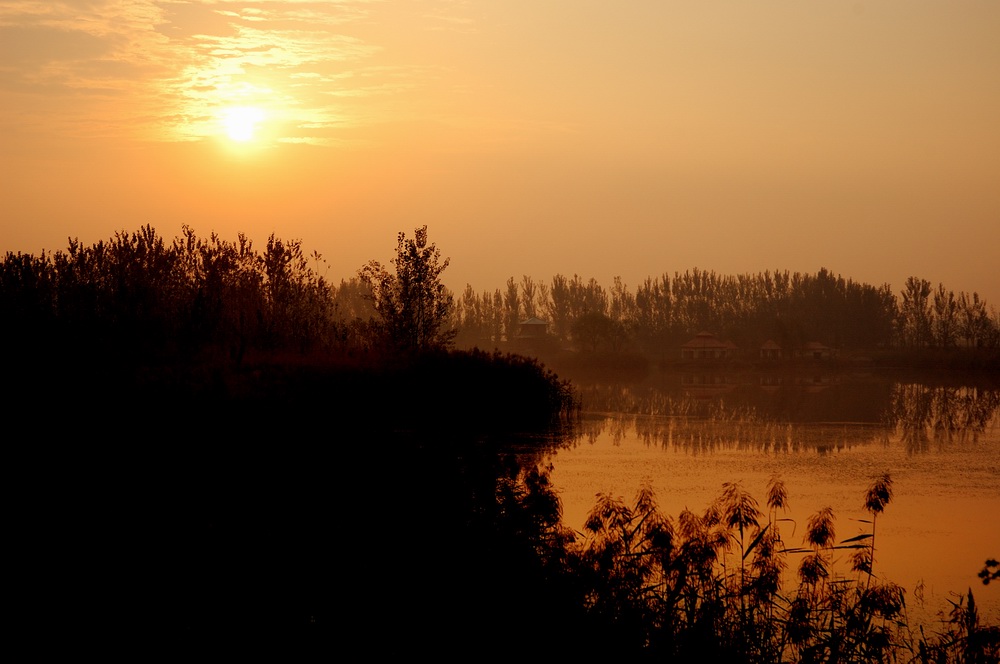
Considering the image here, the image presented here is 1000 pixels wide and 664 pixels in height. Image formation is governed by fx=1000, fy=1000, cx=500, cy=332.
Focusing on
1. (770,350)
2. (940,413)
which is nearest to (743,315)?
(770,350)

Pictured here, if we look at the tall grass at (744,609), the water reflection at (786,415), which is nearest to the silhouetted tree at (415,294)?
the water reflection at (786,415)

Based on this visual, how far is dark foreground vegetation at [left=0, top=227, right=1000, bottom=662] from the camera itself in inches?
326

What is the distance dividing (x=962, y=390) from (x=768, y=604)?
153ft

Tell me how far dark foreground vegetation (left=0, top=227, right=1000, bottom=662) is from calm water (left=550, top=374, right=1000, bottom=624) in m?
0.85

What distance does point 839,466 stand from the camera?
64.7 feet

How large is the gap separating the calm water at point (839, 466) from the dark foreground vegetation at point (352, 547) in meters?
0.85

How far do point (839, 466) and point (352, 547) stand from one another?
12384mm

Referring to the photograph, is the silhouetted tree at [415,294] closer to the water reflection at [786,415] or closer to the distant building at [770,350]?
the water reflection at [786,415]

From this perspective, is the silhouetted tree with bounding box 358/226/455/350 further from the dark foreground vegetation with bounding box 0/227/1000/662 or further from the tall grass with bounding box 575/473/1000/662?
the tall grass with bounding box 575/473/1000/662

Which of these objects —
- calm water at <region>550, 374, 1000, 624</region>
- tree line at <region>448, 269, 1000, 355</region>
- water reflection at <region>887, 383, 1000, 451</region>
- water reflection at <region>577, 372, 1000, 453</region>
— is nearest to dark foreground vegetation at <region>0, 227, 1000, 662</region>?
calm water at <region>550, 374, 1000, 624</region>

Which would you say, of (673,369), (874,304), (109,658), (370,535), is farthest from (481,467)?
(874,304)

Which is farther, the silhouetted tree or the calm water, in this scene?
the silhouetted tree

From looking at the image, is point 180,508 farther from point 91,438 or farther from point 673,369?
point 673,369

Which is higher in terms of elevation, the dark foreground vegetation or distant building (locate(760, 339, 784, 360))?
distant building (locate(760, 339, 784, 360))
